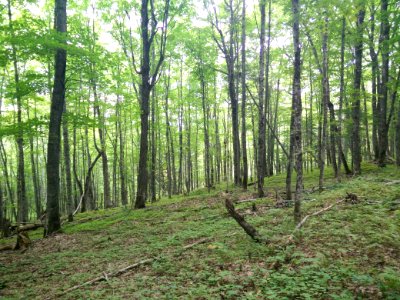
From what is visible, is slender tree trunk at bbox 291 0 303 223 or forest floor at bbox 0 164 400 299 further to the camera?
slender tree trunk at bbox 291 0 303 223

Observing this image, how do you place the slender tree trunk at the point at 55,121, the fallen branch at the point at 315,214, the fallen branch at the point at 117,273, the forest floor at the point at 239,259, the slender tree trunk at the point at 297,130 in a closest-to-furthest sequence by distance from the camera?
the forest floor at the point at 239,259
the fallen branch at the point at 117,273
the fallen branch at the point at 315,214
the slender tree trunk at the point at 297,130
the slender tree trunk at the point at 55,121

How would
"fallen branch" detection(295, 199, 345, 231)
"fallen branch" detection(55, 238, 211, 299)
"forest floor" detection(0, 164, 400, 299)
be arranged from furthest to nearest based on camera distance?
"fallen branch" detection(295, 199, 345, 231) < "fallen branch" detection(55, 238, 211, 299) < "forest floor" detection(0, 164, 400, 299)

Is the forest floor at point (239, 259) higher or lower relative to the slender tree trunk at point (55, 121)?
lower

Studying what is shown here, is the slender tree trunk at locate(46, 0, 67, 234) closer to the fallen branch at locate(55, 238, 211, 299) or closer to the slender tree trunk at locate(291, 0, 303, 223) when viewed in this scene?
the fallen branch at locate(55, 238, 211, 299)

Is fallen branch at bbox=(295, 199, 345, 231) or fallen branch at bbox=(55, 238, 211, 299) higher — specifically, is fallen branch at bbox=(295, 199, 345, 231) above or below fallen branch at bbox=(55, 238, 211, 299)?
above

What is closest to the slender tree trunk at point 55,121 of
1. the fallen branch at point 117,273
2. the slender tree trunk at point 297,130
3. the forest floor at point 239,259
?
the forest floor at point 239,259

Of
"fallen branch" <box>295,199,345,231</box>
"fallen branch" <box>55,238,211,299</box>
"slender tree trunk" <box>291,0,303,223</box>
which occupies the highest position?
"slender tree trunk" <box>291,0,303,223</box>

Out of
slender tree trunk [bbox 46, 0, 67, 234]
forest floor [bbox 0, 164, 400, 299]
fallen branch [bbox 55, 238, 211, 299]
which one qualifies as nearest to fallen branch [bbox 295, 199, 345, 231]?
forest floor [bbox 0, 164, 400, 299]

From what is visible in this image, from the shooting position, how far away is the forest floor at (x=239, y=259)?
4.36 m

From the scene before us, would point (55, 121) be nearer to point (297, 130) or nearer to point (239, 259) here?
point (239, 259)

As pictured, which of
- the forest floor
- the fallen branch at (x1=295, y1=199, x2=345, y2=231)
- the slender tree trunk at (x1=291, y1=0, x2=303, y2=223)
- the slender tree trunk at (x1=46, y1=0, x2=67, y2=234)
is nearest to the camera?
the forest floor

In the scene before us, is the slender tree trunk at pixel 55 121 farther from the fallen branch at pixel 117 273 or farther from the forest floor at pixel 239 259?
the fallen branch at pixel 117 273

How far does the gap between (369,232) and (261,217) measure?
339 cm

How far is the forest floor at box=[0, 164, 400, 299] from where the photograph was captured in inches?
172
